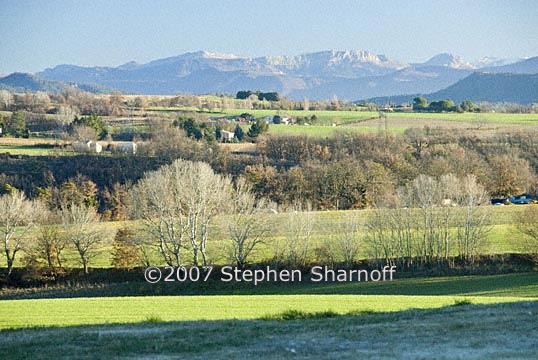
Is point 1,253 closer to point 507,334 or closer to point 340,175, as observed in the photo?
point 340,175

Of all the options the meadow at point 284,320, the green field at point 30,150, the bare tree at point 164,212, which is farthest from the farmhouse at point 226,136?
the meadow at point 284,320

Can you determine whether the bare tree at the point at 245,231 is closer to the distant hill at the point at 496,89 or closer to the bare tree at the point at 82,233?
the bare tree at the point at 82,233

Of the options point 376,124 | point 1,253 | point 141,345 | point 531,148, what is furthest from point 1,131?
point 141,345

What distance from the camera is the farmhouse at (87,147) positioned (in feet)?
298

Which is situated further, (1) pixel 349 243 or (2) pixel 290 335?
(1) pixel 349 243

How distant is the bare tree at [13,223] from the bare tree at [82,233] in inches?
128

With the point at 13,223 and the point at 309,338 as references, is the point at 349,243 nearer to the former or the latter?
the point at 13,223

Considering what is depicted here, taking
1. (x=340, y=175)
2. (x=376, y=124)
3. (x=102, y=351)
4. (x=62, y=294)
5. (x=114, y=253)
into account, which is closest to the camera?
(x=102, y=351)

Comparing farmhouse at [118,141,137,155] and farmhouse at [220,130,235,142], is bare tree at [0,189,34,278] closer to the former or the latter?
farmhouse at [118,141,137,155]

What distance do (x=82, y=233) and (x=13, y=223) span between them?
20.4 feet

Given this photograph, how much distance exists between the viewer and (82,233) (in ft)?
182

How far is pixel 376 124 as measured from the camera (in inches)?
4267

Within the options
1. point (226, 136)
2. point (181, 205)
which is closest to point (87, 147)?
point (226, 136)

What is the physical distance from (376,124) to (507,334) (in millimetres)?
92969
